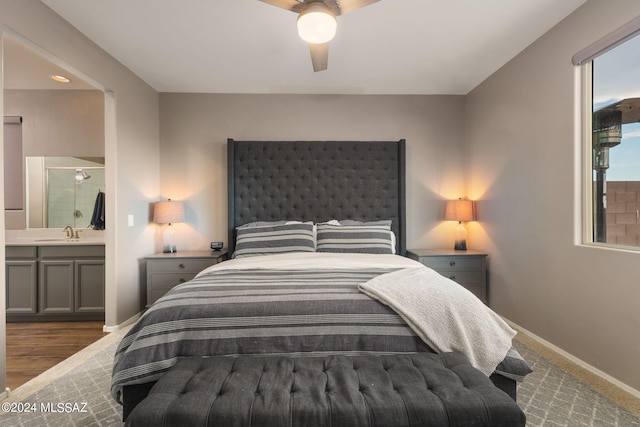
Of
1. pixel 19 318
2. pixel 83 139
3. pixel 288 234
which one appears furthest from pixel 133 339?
pixel 83 139

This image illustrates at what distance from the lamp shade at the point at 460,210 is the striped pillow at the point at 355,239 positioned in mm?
833

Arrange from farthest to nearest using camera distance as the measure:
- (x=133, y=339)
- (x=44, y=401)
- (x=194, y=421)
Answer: (x=44, y=401) → (x=133, y=339) → (x=194, y=421)

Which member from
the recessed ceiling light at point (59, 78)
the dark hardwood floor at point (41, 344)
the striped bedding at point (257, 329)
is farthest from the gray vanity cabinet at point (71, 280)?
the striped bedding at point (257, 329)

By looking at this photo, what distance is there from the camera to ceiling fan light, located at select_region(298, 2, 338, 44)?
5.61ft

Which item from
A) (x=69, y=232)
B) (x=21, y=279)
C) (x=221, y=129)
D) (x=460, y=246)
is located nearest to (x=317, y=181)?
(x=221, y=129)

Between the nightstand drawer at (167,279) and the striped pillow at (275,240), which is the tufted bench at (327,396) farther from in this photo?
the nightstand drawer at (167,279)

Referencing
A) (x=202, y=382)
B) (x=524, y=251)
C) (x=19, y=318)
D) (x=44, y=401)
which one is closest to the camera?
(x=202, y=382)

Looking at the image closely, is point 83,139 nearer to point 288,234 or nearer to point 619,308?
point 288,234

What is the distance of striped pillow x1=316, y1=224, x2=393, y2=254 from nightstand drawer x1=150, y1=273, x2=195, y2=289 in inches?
57.1

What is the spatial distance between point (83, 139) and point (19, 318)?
6.66ft

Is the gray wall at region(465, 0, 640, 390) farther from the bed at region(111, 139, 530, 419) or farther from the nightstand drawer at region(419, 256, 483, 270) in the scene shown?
the bed at region(111, 139, 530, 419)

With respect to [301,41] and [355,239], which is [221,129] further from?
[355,239]

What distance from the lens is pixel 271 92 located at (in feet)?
11.9

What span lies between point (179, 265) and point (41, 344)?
1251mm
